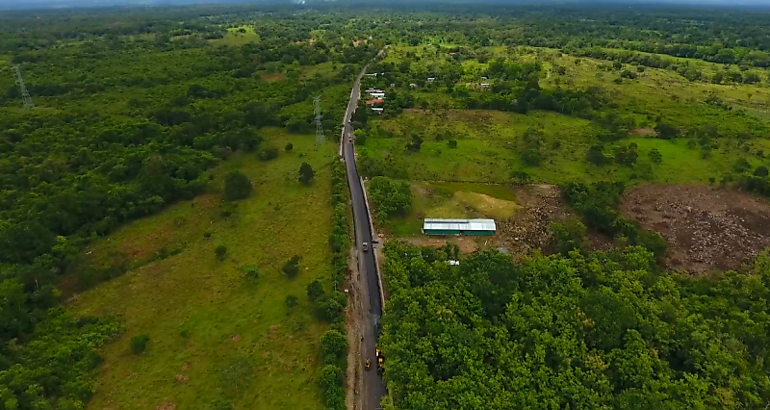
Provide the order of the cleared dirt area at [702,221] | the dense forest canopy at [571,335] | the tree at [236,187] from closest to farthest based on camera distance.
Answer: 1. the dense forest canopy at [571,335]
2. the cleared dirt area at [702,221]
3. the tree at [236,187]

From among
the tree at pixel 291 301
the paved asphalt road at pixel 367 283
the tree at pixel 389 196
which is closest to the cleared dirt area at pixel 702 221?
the tree at pixel 389 196

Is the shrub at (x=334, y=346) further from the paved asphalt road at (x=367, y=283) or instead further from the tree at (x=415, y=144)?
the tree at (x=415, y=144)

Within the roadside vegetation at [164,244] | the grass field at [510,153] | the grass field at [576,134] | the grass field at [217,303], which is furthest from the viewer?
the grass field at [576,134]

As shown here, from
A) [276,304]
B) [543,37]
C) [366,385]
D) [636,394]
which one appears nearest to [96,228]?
[276,304]

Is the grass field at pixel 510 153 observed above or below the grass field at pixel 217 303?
above

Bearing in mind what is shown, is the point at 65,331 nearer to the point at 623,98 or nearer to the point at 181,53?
the point at 623,98

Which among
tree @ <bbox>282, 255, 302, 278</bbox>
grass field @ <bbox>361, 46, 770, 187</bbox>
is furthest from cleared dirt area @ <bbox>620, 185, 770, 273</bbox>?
tree @ <bbox>282, 255, 302, 278</bbox>

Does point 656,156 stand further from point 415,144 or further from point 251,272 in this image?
point 251,272
